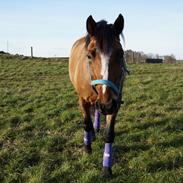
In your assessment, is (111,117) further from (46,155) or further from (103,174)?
(46,155)

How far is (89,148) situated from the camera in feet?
16.7

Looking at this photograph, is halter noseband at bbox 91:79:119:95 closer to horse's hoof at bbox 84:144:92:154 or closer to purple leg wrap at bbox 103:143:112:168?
purple leg wrap at bbox 103:143:112:168

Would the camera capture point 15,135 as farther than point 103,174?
Yes

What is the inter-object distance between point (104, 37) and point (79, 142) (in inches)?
102

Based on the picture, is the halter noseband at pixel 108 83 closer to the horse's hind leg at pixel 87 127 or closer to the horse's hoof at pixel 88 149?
the horse's hind leg at pixel 87 127

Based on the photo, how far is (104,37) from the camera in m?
3.60

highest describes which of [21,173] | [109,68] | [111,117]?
[109,68]

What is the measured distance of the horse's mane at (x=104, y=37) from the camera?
3531 millimetres

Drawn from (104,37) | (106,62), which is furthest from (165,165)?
(104,37)

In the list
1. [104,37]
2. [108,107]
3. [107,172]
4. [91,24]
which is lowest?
[107,172]

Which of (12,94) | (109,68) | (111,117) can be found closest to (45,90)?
(12,94)

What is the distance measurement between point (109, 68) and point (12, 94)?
8.02 metres

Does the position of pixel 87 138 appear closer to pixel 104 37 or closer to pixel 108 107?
pixel 108 107

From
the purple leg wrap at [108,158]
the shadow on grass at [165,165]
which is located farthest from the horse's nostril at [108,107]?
the shadow on grass at [165,165]
